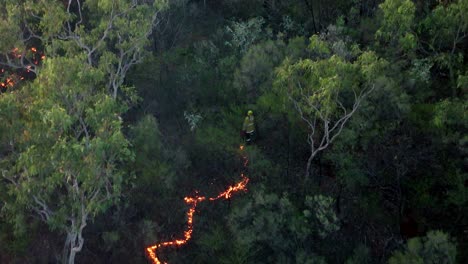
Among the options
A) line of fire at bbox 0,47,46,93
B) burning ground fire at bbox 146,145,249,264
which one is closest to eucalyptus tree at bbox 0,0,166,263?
line of fire at bbox 0,47,46,93

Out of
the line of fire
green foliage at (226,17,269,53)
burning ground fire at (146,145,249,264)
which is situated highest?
the line of fire

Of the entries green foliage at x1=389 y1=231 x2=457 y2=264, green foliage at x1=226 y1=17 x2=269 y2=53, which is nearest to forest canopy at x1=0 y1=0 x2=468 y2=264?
green foliage at x1=389 y1=231 x2=457 y2=264

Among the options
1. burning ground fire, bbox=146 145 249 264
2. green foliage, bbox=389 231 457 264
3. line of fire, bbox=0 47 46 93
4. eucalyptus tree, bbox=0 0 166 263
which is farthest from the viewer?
burning ground fire, bbox=146 145 249 264

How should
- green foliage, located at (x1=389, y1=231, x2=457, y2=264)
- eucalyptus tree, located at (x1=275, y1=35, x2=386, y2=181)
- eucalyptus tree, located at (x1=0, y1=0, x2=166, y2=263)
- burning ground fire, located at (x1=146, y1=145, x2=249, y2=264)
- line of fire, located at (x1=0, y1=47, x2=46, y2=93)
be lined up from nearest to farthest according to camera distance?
eucalyptus tree, located at (x1=0, y1=0, x2=166, y2=263) → green foliage, located at (x1=389, y1=231, x2=457, y2=264) → eucalyptus tree, located at (x1=275, y1=35, x2=386, y2=181) → line of fire, located at (x1=0, y1=47, x2=46, y2=93) → burning ground fire, located at (x1=146, y1=145, x2=249, y2=264)

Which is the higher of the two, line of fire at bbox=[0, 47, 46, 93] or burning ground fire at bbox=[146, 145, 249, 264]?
line of fire at bbox=[0, 47, 46, 93]

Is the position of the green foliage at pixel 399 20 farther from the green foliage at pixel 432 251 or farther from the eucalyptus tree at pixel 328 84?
the green foliage at pixel 432 251

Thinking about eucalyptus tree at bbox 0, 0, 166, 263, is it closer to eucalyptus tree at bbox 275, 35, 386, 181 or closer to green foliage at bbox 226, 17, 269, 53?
eucalyptus tree at bbox 275, 35, 386, 181

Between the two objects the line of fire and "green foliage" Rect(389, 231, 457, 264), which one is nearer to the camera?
"green foliage" Rect(389, 231, 457, 264)

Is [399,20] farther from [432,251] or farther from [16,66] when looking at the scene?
[16,66]

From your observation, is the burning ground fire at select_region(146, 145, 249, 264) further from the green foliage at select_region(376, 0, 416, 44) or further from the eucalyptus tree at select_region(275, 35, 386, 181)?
the green foliage at select_region(376, 0, 416, 44)

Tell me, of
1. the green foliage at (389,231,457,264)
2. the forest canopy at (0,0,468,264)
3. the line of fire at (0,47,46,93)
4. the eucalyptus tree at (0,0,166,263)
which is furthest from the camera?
the line of fire at (0,47,46,93)

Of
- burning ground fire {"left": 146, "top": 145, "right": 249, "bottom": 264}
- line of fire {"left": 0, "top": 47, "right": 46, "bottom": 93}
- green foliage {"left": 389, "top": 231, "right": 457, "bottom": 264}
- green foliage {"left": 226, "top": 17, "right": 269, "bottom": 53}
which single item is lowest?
burning ground fire {"left": 146, "top": 145, "right": 249, "bottom": 264}

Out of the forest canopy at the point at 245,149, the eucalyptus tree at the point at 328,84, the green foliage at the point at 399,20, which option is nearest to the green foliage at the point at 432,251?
the forest canopy at the point at 245,149

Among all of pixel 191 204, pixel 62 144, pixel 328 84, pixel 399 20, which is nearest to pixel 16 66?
pixel 62 144
